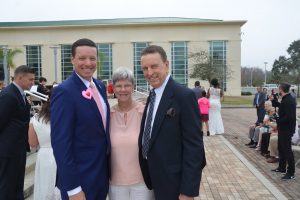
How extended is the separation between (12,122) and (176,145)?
8.30 ft

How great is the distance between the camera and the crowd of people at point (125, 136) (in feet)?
8.59

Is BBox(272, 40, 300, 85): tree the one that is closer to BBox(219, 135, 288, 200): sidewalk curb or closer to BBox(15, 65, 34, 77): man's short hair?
BBox(219, 135, 288, 200): sidewalk curb

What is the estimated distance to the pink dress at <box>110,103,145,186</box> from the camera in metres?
2.90

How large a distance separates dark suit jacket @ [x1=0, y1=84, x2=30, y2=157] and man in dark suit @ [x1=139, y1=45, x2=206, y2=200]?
2208 mm

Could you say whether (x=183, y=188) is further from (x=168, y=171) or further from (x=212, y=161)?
(x=212, y=161)

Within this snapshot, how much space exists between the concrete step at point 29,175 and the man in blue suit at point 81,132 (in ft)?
11.2

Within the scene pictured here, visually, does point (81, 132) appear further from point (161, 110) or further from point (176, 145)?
point (176, 145)

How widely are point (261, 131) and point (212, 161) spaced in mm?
2111

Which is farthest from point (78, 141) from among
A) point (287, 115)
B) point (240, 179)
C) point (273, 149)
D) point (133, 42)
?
point (133, 42)

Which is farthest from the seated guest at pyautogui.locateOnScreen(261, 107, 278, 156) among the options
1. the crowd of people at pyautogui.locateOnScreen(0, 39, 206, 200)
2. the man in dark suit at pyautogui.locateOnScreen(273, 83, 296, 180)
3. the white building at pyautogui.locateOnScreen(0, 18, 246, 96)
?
the white building at pyautogui.locateOnScreen(0, 18, 246, 96)

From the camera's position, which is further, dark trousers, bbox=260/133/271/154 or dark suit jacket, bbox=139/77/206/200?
dark trousers, bbox=260/133/271/154

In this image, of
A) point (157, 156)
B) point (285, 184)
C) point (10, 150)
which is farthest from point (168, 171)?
point (285, 184)

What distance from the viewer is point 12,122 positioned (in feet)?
14.2

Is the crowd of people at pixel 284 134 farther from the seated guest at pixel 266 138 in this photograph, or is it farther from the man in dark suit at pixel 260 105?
the man in dark suit at pixel 260 105
